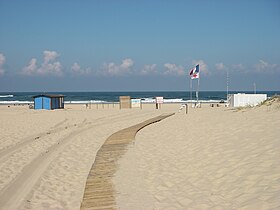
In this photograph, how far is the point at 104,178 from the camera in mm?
7465

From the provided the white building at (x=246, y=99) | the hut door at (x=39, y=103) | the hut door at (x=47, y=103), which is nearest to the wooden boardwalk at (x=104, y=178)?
the white building at (x=246, y=99)

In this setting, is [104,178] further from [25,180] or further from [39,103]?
[39,103]

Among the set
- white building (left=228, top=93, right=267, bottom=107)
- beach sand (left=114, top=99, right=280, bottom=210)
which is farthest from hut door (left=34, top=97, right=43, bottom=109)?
beach sand (left=114, top=99, right=280, bottom=210)

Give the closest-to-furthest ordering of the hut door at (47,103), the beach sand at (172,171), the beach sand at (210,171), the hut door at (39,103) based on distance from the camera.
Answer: the beach sand at (210,171), the beach sand at (172,171), the hut door at (47,103), the hut door at (39,103)

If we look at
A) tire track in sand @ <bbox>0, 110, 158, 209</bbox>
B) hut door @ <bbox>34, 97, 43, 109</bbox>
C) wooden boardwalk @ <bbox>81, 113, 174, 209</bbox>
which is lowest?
tire track in sand @ <bbox>0, 110, 158, 209</bbox>

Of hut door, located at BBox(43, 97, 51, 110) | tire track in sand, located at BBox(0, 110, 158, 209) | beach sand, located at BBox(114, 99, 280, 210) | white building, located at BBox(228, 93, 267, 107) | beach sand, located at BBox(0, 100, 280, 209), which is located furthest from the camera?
hut door, located at BBox(43, 97, 51, 110)

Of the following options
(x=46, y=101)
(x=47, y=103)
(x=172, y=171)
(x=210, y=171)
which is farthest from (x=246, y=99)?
(x=210, y=171)

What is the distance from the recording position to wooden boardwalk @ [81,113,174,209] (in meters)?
5.75

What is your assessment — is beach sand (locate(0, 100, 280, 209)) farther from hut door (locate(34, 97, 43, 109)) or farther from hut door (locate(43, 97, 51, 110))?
hut door (locate(34, 97, 43, 109))

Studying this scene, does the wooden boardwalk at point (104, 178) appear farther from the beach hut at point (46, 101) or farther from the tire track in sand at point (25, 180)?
the beach hut at point (46, 101)

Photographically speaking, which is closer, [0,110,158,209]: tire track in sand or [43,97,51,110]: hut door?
[0,110,158,209]: tire track in sand

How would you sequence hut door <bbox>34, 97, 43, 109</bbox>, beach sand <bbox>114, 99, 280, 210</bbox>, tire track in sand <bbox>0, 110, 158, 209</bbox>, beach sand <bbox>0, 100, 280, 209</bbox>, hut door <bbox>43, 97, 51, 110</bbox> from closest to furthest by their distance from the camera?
beach sand <bbox>114, 99, 280, 210</bbox>, beach sand <bbox>0, 100, 280, 209</bbox>, tire track in sand <bbox>0, 110, 158, 209</bbox>, hut door <bbox>43, 97, 51, 110</bbox>, hut door <bbox>34, 97, 43, 109</bbox>

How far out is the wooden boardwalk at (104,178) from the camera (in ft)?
18.9

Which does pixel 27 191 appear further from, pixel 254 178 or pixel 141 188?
pixel 254 178
